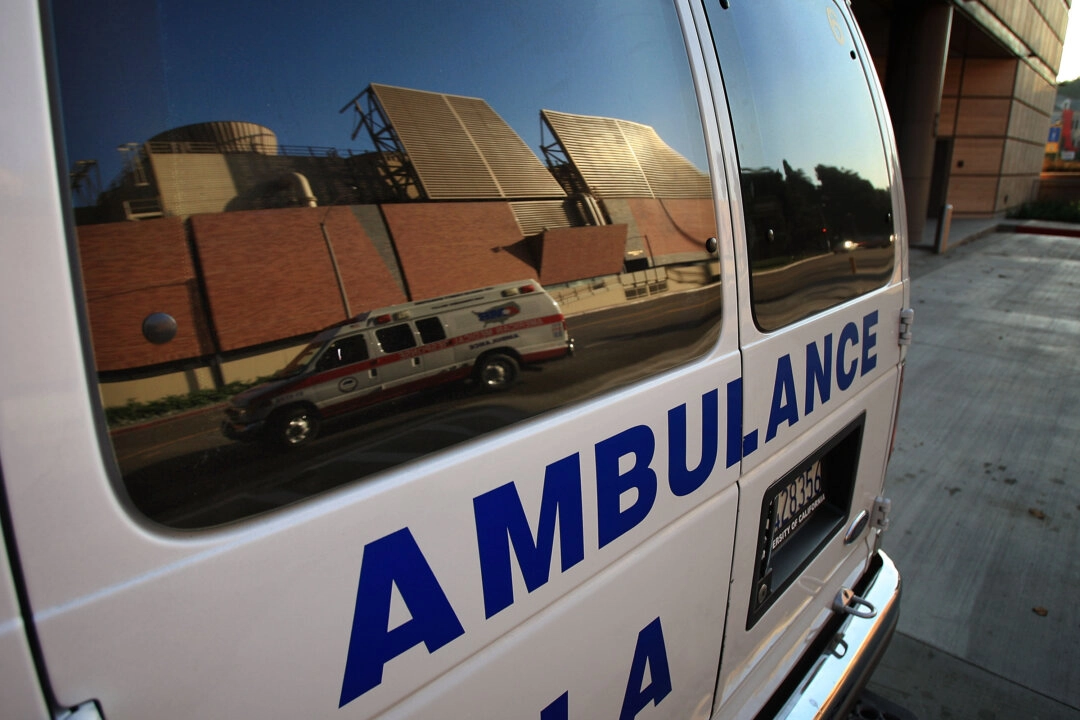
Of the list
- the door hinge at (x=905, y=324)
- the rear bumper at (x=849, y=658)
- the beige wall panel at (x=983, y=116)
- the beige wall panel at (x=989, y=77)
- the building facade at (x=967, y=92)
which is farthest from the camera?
the beige wall panel at (x=983, y=116)

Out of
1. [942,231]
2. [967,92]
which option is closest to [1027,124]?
[967,92]

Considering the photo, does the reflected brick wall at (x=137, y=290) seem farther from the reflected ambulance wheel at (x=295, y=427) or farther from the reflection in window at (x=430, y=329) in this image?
the reflection in window at (x=430, y=329)

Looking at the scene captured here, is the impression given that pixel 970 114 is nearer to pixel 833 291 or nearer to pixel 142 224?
pixel 833 291

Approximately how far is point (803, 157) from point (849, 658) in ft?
5.29

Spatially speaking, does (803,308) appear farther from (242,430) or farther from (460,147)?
(242,430)

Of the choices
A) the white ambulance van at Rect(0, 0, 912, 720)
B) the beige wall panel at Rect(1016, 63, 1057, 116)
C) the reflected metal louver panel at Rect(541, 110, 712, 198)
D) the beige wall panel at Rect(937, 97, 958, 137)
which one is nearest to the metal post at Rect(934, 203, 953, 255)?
the beige wall panel at Rect(937, 97, 958, 137)

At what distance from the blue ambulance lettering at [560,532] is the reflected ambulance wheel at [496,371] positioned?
15cm

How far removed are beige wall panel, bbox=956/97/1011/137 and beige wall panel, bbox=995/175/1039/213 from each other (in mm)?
1659

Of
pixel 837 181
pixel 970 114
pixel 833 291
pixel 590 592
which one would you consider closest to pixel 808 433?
pixel 833 291

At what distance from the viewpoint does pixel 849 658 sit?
2.03m

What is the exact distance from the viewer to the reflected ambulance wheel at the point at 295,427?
2.44 feet

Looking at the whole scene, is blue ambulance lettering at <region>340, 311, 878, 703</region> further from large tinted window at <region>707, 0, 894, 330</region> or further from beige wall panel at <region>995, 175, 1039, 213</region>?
beige wall panel at <region>995, 175, 1039, 213</region>

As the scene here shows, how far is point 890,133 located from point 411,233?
204 centimetres

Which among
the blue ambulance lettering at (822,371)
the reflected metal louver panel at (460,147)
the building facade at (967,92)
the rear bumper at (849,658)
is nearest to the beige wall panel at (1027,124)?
the building facade at (967,92)
